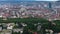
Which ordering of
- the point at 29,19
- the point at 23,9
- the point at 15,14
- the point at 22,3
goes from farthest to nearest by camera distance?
1. the point at 22,3
2. the point at 23,9
3. the point at 15,14
4. the point at 29,19

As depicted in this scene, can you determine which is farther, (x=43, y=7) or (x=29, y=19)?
(x=43, y=7)

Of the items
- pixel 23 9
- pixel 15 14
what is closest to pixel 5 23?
pixel 15 14

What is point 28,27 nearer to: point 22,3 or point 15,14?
point 15,14

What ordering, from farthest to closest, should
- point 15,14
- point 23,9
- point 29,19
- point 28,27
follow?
point 23,9 < point 15,14 < point 29,19 < point 28,27

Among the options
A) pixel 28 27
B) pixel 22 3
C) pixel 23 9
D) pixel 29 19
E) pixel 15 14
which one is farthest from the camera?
Answer: pixel 22 3

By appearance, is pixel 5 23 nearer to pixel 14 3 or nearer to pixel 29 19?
pixel 29 19

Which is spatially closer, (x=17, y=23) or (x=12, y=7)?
(x=17, y=23)

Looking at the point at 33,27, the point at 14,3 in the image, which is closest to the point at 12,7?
the point at 14,3
